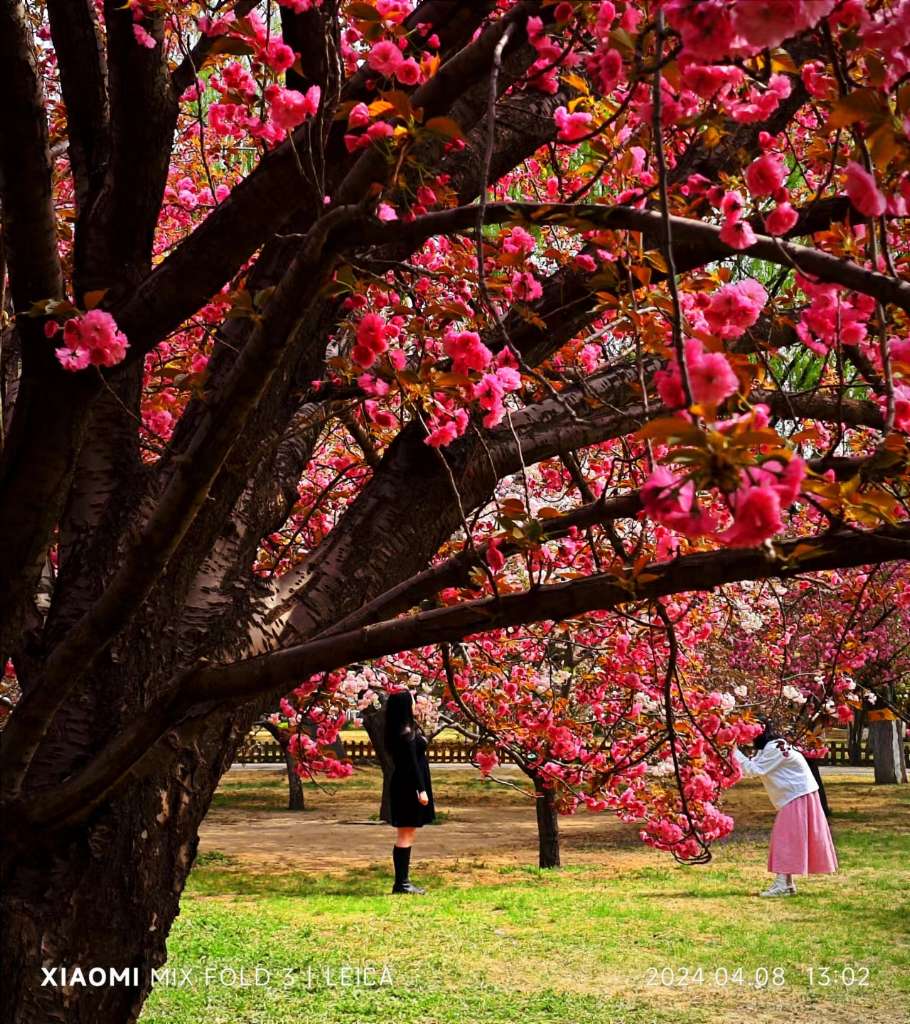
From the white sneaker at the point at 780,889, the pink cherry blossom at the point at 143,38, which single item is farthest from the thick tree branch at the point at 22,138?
the white sneaker at the point at 780,889

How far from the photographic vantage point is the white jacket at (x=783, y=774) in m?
8.82

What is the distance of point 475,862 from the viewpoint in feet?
37.4

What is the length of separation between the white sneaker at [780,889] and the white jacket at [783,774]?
2.21ft

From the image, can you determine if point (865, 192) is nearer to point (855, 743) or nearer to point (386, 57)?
point (386, 57)

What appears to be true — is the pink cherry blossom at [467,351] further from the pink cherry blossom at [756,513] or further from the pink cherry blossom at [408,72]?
the pink cherry blossom at [756,513]

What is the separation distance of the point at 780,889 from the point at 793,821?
2.01 feet

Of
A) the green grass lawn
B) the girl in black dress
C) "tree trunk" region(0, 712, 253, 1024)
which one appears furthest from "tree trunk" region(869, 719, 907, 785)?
"tree trunk" region(0, 712, 253, 1024)

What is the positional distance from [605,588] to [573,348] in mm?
2370

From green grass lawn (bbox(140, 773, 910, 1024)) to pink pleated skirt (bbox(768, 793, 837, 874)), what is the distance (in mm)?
272

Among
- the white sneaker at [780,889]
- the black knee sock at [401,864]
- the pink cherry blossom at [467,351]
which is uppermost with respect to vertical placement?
the pink cherry blossom at [467,351]

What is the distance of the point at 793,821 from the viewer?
348 inches

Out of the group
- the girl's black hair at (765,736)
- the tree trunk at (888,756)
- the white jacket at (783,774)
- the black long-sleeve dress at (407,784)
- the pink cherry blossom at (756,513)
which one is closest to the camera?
the pink cherry blossom at (756,513)

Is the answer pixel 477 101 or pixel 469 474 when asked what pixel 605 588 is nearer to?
pixel 469 474
